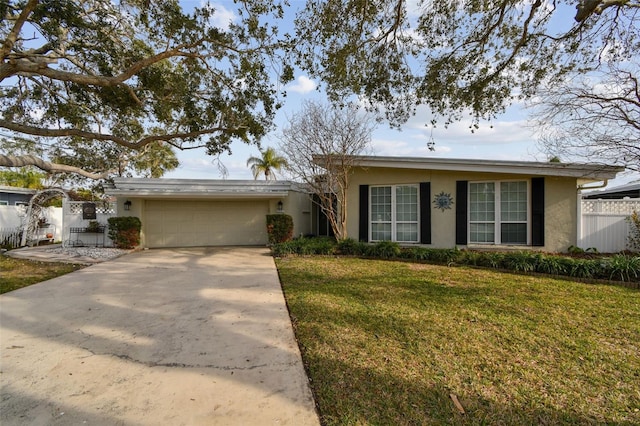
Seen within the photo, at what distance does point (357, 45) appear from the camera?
6625 mm

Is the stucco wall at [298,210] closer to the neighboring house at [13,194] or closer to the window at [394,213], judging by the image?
the window at [394,213]

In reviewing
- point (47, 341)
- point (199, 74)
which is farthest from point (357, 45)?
point (47, 341)

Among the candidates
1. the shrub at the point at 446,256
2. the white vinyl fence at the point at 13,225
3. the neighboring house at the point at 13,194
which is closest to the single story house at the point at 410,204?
the shrub at the point at 446,256

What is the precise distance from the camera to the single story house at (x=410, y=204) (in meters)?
9.18

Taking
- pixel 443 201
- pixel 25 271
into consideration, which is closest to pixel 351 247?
pixel 443 201

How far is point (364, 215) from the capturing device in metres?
11.0

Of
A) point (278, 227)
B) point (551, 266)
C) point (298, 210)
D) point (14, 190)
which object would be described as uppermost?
point (14, 190)

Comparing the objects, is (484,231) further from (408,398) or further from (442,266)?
(408,398)

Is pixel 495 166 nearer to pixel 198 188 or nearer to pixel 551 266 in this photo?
pixel 551 266

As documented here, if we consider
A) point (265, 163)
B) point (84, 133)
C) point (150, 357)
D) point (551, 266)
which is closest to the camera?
point (150, 357)

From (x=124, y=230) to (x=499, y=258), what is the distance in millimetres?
12409

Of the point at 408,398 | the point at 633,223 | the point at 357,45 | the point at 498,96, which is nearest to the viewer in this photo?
the point at 408,398

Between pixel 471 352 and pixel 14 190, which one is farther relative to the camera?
pixel 14 190

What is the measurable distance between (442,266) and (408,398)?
6198 mm
